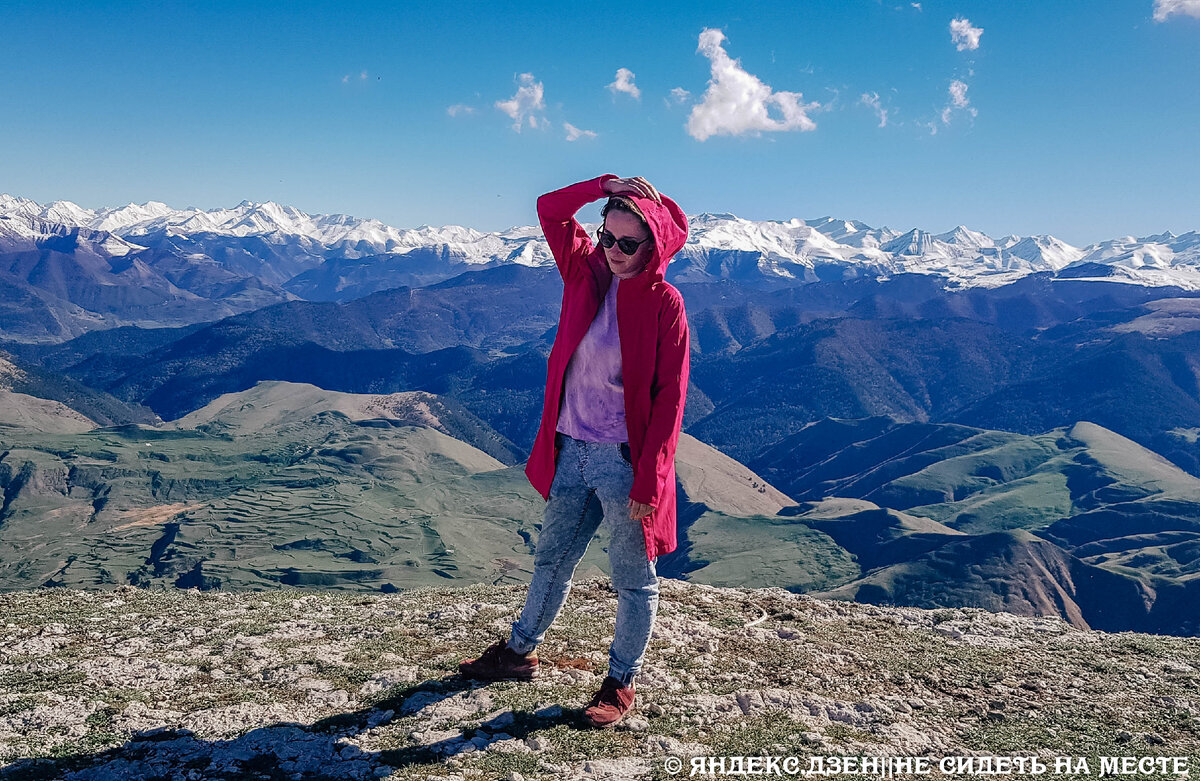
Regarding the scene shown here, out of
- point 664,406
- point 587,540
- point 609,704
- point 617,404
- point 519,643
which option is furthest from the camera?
point 519,643

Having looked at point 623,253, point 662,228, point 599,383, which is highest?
point 662,228

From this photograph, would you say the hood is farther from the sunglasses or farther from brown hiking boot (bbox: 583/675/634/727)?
brown hiking boot (bbox: 583/675/634/727)

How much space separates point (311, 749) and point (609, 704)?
2.26 metres

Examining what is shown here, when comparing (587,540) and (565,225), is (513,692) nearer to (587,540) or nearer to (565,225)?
(587,540)

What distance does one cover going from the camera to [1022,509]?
122 metres

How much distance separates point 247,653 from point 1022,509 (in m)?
136

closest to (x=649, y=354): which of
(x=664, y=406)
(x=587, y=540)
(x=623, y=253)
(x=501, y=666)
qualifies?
(x=664, y=406)

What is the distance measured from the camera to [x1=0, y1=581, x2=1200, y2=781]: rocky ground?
17.9 feet

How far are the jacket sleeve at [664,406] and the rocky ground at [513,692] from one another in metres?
2.06

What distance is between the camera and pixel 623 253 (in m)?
5.46

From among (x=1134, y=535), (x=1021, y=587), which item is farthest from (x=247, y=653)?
(x=1134, y=535)

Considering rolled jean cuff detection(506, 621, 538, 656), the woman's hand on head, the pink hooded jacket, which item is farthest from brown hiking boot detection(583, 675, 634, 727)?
the woman's hand on head

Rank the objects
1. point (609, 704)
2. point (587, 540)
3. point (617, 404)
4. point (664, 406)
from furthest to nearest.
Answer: point (587, 540) → point (609, 704) → point (617, 404) → point (664, 406)

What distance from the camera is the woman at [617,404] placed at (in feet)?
17.8
